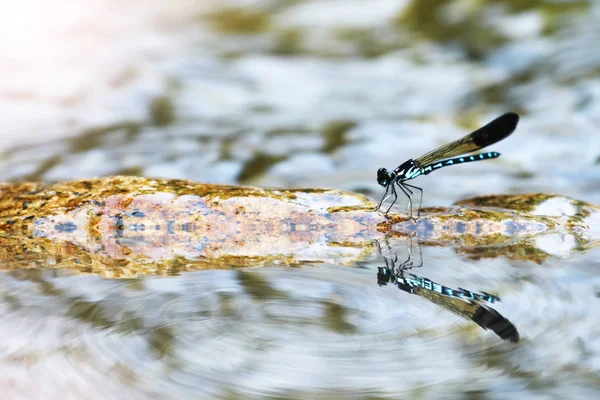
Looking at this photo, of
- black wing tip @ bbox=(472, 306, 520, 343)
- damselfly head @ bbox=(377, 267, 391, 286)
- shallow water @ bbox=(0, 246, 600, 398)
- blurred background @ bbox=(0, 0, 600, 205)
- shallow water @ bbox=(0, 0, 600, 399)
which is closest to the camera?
shallow water @ bbox=(0, 246, 600, 398)

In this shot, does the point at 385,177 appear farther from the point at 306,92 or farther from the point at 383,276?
the point at 306,92

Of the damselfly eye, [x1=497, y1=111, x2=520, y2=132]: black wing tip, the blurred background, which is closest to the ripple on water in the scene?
the damselfly eye

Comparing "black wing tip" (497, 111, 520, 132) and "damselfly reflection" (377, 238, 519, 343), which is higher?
"black wing tip" (497, 111, 520, 132)

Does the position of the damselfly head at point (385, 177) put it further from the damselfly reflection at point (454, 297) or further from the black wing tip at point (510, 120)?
the damselfly reflection at point (454, 297)

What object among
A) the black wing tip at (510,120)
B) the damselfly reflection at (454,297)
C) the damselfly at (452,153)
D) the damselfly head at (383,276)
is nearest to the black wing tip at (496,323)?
the damselfly reflection at (454,297)

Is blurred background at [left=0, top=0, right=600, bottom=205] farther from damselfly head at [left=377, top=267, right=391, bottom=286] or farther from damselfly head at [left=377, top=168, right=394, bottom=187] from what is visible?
damselfly head at [left=377, top=267, right=391, bottom=286]

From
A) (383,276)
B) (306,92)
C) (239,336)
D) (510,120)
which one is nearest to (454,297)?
(383,276)
